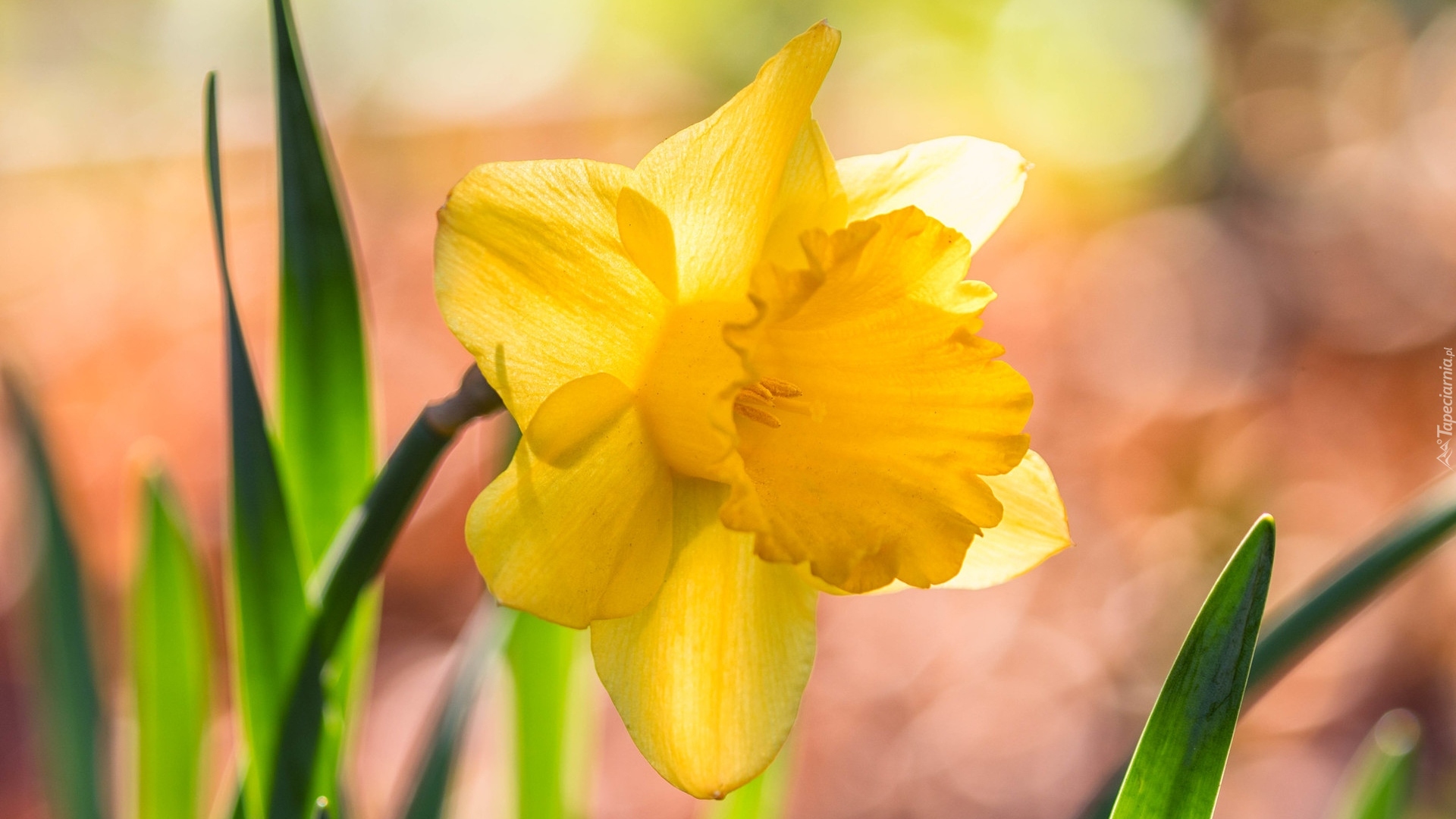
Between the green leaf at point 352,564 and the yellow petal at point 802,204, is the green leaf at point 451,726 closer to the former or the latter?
the green leaf at point 352,564

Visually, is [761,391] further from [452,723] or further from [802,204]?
[452,723]

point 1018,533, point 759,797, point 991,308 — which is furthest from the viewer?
point 991,308

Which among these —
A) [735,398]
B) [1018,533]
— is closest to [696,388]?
[735,398]

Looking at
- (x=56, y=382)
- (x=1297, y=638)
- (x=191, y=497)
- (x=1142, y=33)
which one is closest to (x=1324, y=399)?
(x=1142, y=33)

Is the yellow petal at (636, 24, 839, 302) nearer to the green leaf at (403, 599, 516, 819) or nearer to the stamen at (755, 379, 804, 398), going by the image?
the stamen at (755, 379, 804, 398)

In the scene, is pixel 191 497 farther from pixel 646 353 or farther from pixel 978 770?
pixel 646 353

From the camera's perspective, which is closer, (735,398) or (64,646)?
(735,398)

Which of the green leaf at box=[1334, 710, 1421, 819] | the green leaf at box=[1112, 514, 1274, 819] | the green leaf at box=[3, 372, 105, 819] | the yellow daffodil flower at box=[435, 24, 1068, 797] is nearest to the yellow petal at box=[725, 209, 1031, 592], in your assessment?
the yellow daffodil flower at box=[435, 24, 1068, 797]
